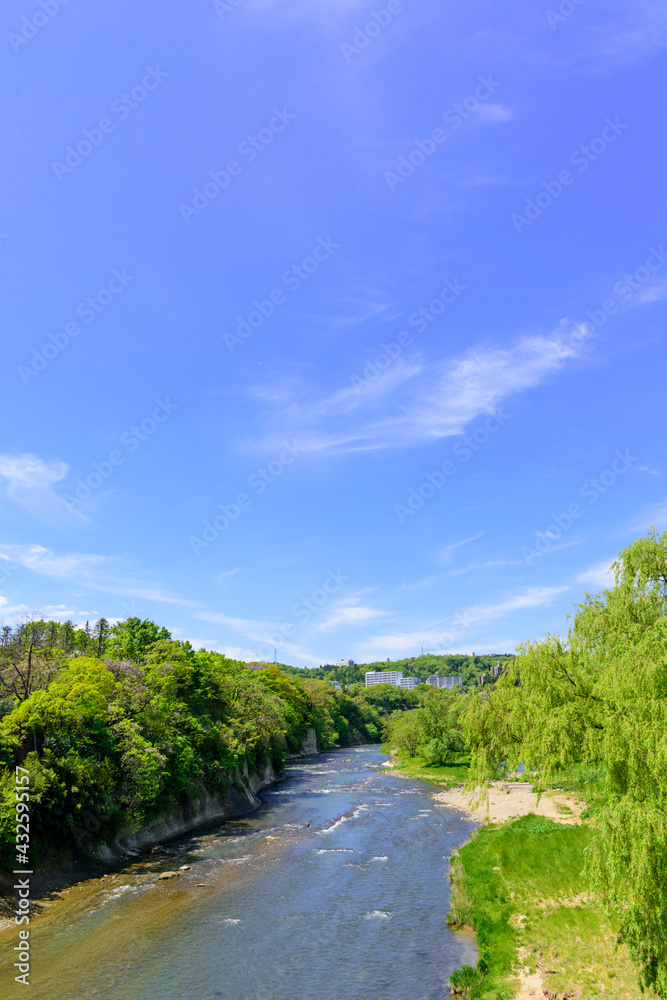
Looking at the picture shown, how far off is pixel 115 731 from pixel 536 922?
97.3 ft

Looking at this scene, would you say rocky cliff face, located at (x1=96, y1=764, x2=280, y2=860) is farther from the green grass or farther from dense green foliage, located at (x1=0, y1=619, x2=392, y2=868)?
the green grass

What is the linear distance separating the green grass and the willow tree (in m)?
44.4

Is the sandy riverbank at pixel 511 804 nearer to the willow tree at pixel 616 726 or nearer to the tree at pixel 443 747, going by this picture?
the tree at pixel 443 747

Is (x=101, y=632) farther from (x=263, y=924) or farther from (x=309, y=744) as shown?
(x=263, y=924)

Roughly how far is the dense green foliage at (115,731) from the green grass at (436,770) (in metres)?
19.7

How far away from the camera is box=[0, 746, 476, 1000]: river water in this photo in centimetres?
2098

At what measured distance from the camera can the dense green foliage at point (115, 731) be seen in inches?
1296

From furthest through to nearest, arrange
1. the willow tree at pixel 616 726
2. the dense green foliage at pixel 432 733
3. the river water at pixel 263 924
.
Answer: the dense green foliage at pixel 432 733, the river water at pixel 263 924, the willow tree at pixel 616 726

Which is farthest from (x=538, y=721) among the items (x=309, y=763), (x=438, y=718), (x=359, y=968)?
(x=309, y=763)

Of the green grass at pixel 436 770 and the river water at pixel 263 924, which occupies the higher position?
the river water at pixel 263 924

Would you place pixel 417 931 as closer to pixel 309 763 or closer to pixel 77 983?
pixel 77 983

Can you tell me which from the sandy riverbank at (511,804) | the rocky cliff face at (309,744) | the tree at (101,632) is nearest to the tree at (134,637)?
the tree at (101,632)

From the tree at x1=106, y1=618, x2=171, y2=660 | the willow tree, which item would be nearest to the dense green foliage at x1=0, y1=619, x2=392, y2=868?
the tree at x1=106, y1=618, x2=171, y2=660

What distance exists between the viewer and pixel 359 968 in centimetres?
2198
